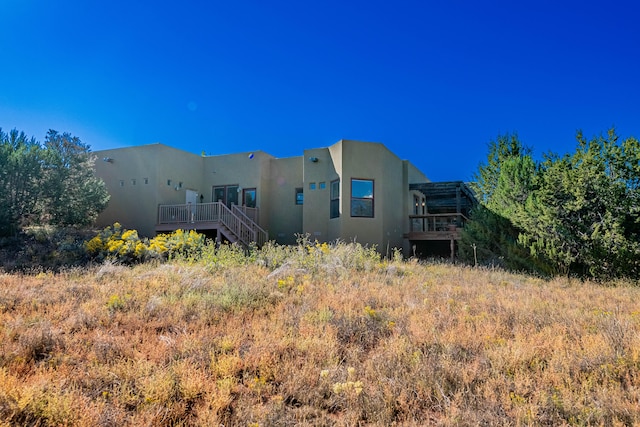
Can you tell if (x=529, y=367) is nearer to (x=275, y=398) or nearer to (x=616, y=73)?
(x=275, y=398)

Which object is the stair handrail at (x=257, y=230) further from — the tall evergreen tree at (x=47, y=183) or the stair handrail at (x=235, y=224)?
the tall evergreen tree at (x=47, y=183)

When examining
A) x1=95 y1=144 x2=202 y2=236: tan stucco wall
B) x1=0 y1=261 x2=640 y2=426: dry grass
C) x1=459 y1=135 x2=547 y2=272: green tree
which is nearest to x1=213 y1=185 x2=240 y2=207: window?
x1=95 y1=144 x2=202 y2=236: tan stucco wall

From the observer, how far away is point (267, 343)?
11.9ft

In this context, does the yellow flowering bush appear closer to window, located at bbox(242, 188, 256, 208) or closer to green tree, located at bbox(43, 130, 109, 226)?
green tree, located at bbox(43, 130, 109, 226)

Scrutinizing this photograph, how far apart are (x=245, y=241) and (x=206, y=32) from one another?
24.7 ft

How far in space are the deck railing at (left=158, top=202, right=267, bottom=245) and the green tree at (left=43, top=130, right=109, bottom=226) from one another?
2.45 meters

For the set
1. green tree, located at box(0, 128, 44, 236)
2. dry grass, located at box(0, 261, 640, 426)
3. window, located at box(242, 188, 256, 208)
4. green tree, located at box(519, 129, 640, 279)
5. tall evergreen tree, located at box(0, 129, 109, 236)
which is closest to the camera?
dry grass, located at box(0, 261, 640, 426)

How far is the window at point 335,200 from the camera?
13.6 meters

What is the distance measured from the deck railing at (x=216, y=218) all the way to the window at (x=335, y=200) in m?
2.75

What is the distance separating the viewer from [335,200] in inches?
544

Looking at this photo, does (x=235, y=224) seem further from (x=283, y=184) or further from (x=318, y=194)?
(x=318, y=194)

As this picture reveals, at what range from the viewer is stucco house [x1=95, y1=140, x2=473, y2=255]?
13445 mm

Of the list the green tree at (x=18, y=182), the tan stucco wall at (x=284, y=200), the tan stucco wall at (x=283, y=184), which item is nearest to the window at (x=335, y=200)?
the tan stucco wall at (x=283, y=184)

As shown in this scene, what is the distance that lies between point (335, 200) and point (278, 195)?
3.23 meters
